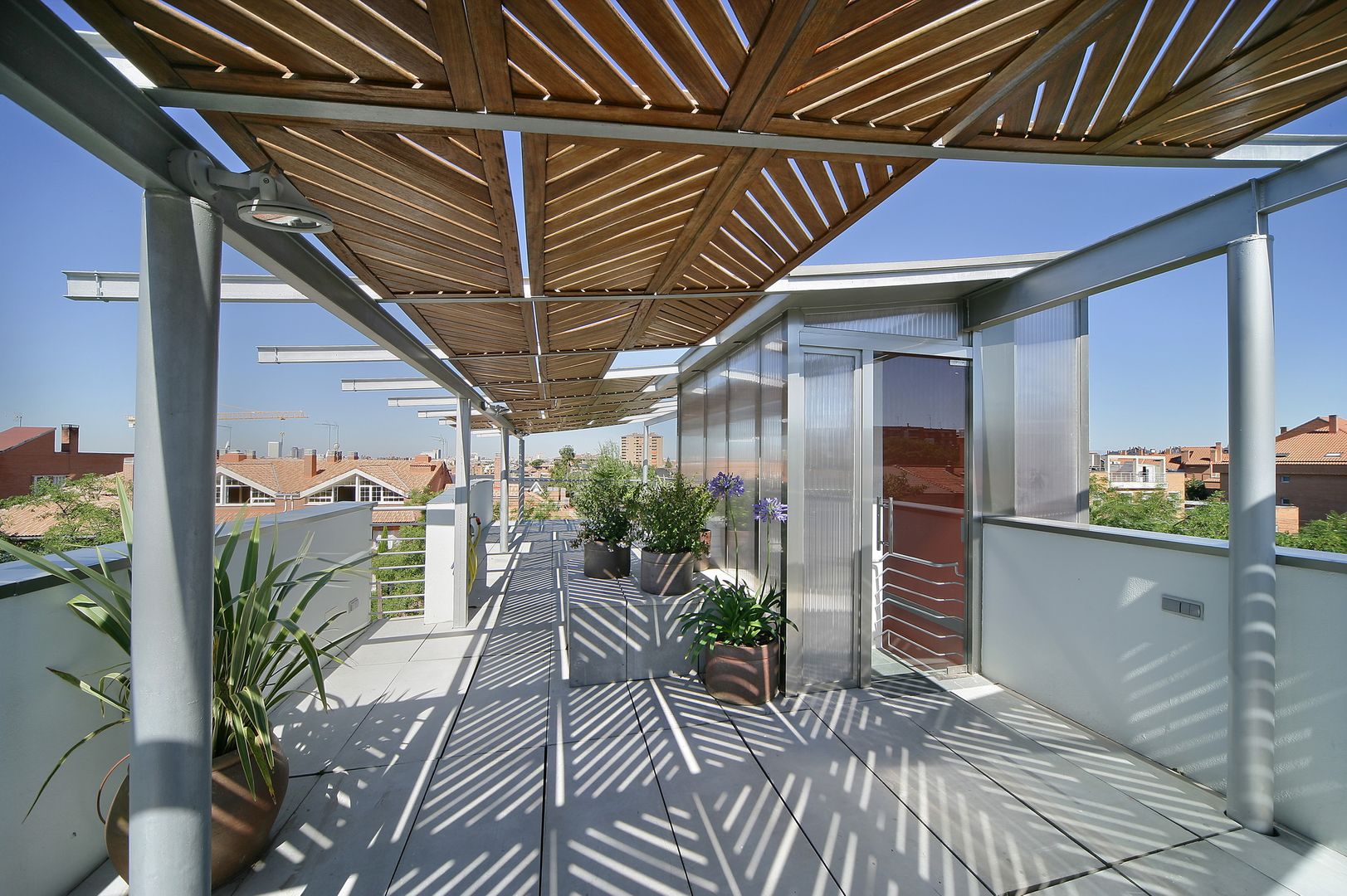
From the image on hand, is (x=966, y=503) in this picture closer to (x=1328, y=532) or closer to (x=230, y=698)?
(x=230, y=698)

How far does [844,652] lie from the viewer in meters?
3.94

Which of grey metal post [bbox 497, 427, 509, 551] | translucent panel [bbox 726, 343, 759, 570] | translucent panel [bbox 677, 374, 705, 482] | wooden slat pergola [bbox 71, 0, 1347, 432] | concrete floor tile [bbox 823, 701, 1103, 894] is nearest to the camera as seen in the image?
wooden slat pergola [bbox 71, 0, 1347, 432]

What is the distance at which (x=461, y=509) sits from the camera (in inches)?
217

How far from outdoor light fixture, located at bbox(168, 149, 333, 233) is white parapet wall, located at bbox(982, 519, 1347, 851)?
3.78 m

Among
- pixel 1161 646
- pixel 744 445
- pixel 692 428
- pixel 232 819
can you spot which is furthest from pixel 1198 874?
pixel 692 428

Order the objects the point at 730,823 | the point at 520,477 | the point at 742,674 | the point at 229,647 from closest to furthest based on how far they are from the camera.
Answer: the point at 229,647
the point at 730,823
the point at 742,674
the point at 520,477

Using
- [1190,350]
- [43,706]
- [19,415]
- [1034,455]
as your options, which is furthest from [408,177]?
[1190,350]

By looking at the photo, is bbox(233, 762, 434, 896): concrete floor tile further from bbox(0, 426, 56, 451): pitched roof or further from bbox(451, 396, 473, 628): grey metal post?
bbox(0, 426, 56, 451): pitched roof

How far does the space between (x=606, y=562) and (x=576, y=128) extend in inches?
149

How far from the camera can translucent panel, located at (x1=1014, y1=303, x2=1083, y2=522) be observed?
4.02m

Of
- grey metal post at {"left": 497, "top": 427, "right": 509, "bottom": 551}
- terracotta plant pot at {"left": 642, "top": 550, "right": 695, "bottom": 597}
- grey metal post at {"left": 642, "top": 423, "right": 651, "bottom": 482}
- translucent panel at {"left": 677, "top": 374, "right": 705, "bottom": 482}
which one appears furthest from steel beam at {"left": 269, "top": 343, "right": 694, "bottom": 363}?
grey metal post at {"left": 642, "top": 423, "right": 651, "bottom": 482}

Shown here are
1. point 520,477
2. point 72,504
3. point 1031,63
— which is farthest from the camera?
point 72,504

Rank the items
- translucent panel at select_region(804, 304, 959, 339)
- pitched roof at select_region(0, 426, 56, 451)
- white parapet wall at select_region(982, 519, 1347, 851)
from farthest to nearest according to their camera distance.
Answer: pitched roof at select_region(0, 426, 56, 451), translucent panel at select_region(804, 304, 959, 339), white parapet wall at select_region(982, 519, 1347, 851)

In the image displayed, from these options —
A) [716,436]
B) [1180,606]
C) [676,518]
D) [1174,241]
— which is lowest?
[1180,606]
